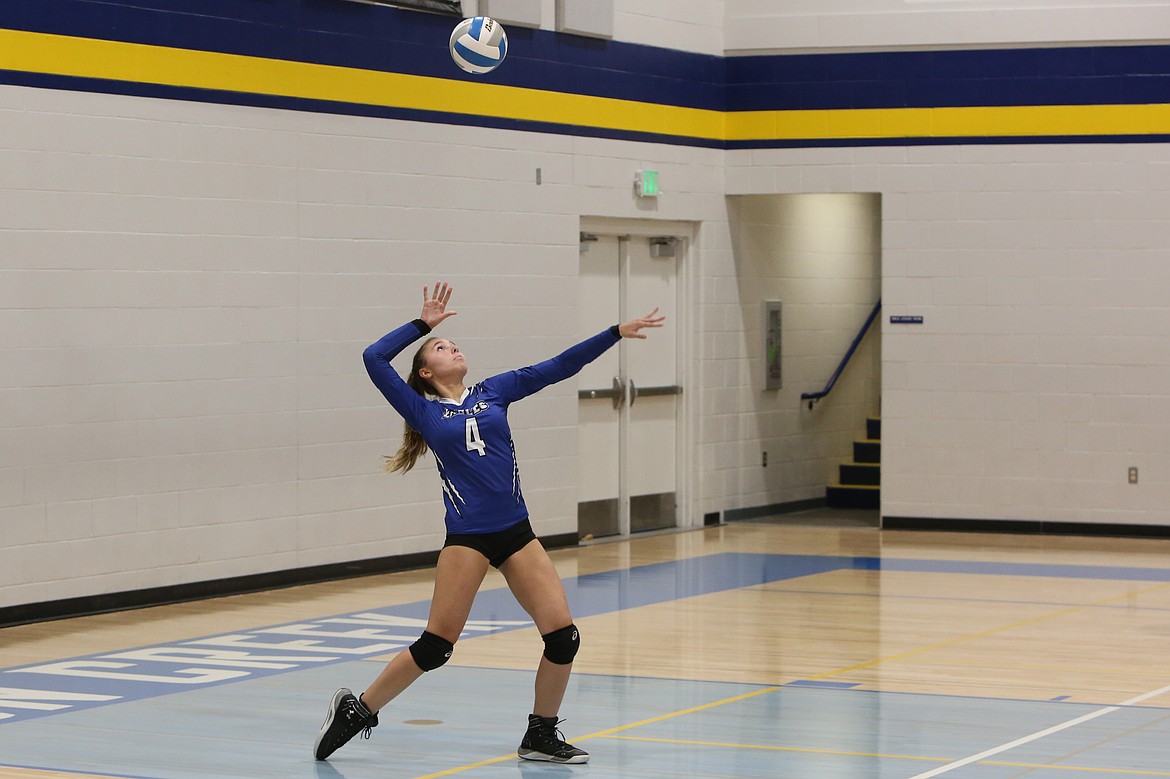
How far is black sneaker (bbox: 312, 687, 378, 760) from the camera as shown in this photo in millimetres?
6980

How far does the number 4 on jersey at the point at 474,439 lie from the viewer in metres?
6.97

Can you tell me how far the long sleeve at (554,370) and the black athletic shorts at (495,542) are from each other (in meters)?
0.55

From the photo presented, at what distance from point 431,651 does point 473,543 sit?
0.43 m

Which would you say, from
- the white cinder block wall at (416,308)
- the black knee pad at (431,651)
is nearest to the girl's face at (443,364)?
the black knee pad at (431,651)

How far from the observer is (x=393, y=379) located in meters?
7.03

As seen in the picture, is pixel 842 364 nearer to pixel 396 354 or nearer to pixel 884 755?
pixel 884 755

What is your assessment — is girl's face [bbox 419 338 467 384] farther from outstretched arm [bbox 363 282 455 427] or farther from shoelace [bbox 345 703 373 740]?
shoelace [bbox 345 703 373 740]

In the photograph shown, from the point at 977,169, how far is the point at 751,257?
7.42 feet

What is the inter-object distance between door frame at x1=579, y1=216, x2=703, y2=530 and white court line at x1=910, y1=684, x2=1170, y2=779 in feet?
24.5

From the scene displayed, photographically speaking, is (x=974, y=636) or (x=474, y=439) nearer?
(x=474, y=439)

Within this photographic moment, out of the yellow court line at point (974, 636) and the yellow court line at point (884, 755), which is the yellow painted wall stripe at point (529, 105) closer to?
the yellow court line at point (974, 636)

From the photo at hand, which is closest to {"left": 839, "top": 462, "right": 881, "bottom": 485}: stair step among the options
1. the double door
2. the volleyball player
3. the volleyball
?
the double door

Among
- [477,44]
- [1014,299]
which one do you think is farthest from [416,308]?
[1014,299]

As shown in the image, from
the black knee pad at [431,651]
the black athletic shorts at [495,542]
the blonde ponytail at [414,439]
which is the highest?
the blonde ponytail at [414,439]
